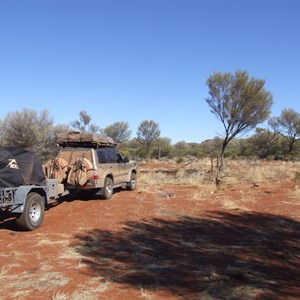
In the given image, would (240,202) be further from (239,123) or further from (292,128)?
(292,128)

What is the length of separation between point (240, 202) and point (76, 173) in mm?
5822

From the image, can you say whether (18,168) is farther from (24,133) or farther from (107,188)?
(24,133)

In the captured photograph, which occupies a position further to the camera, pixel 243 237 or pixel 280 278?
pixel 243 237

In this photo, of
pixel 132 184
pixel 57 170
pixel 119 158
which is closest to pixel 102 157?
pixel 119 158

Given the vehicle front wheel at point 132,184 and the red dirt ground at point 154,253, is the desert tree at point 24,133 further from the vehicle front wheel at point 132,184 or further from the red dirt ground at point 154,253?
the red dirt ground at point 154,253

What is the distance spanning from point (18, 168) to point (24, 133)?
21.7 m

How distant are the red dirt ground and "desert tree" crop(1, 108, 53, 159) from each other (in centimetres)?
1749

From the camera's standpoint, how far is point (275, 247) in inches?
315

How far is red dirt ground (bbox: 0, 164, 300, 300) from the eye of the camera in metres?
5.55

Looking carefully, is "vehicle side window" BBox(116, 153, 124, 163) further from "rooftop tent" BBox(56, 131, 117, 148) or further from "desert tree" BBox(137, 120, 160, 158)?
"desert tree" BBox(137, 120, 160, 158)

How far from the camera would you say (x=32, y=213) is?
9453 mm

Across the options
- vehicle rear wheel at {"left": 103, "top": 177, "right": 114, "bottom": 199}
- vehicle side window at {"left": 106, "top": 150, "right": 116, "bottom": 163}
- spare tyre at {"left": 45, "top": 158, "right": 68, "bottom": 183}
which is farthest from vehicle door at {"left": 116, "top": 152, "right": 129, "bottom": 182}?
spare tyre at {"left": 45, "top": 158, "right": 68, "bottom": 183}

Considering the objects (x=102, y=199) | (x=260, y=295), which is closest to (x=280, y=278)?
(x=260, y=295)

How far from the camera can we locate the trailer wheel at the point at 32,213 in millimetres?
9055
